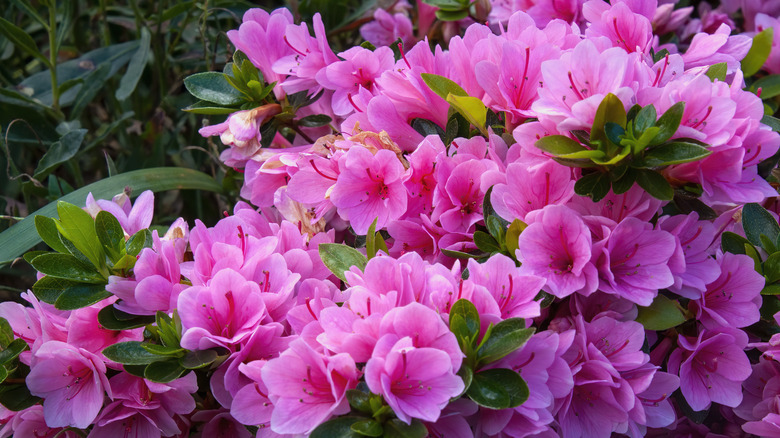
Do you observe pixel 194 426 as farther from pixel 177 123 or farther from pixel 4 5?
pixel 4 5

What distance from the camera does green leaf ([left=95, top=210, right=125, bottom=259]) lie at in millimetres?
850

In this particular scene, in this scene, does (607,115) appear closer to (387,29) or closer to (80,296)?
(80,296)

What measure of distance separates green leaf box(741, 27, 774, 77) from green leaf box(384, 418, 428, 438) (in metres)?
0.90

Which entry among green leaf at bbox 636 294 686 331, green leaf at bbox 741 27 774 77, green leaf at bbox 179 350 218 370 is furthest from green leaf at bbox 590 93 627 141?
green leaf at bbox 741 27 774 77

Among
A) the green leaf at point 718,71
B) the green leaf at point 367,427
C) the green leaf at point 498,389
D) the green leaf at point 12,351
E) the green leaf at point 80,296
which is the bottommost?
the green leaf at point 498,389

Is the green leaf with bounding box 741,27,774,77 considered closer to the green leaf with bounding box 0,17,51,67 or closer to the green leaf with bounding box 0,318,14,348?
the green leaf with bounding box 0,318,14,348

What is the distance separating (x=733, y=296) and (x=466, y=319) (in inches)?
14.8

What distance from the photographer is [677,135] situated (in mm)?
743

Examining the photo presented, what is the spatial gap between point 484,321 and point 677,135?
0.29 m

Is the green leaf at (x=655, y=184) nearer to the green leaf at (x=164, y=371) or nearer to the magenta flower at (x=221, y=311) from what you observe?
the magenta flower at (x=221, y=311)

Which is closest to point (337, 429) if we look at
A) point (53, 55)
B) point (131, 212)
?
point (131, 212)

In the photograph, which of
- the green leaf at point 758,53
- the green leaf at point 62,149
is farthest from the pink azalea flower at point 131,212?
the green leaf at point 758,53

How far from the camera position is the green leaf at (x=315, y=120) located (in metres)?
1.05

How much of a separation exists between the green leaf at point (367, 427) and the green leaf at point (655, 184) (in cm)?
38
